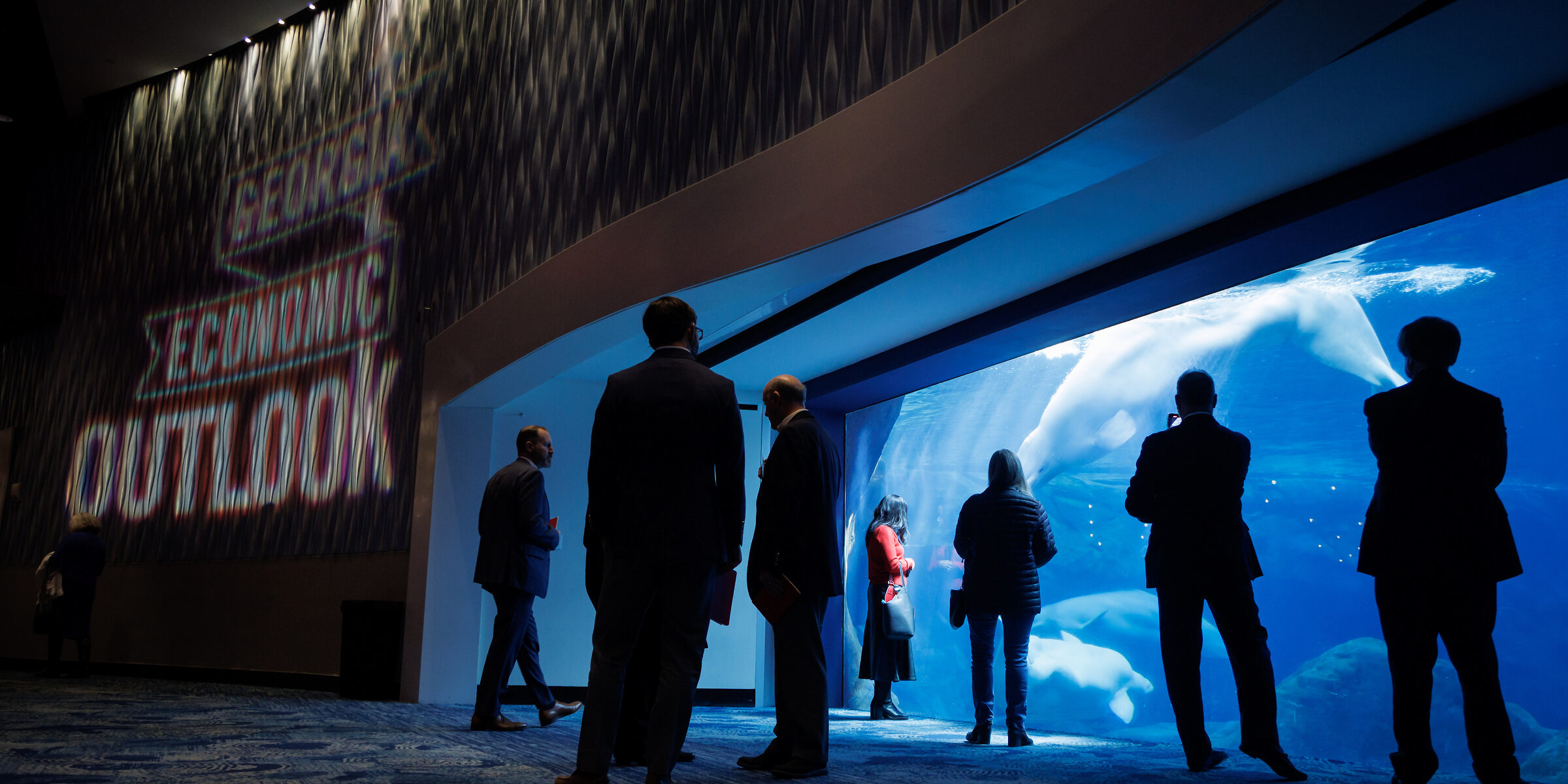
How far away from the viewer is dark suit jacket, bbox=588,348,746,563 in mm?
2998

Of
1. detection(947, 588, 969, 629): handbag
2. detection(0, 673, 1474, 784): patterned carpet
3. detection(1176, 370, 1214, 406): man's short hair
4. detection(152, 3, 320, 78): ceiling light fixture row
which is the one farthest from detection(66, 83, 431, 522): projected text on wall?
detection(1176, 370, 1214, 406): man's short hair

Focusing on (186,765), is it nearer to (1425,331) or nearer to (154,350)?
(1425,331)

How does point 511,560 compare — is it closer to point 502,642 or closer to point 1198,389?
point 502,642

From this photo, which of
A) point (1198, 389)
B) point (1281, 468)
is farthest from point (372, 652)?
point (1281, 468)

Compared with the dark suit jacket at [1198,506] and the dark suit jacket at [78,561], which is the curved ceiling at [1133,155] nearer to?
the dark suit jacket at [1198,506]

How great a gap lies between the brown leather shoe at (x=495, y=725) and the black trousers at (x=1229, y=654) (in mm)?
2964

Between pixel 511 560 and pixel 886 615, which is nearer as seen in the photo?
pixel 511 560

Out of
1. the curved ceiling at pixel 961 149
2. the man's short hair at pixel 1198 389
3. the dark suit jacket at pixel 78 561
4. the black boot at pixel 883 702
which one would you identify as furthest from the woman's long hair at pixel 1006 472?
the dark suit jacket at pixel 78 561

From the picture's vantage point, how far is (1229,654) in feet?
13.0

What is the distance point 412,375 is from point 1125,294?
522cm

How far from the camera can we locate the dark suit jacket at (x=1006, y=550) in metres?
5.18

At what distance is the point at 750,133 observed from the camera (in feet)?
16.5

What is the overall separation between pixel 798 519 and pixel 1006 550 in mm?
1787

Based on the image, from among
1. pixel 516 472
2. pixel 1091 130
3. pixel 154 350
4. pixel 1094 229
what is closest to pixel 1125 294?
pixel 1094 229
